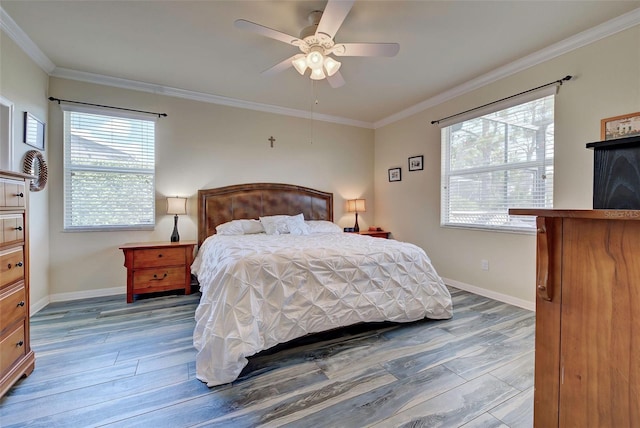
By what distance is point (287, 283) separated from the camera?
2.12 m

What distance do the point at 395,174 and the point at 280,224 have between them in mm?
2202

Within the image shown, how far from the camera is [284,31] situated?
99.8 inches

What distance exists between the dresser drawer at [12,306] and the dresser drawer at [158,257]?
1.43 metres

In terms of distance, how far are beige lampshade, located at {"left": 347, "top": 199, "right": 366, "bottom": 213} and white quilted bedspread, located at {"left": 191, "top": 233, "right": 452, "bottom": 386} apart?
7.20ft

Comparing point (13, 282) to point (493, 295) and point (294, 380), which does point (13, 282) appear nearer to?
point (294, 380)

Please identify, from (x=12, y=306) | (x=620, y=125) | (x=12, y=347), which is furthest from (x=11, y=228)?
(x=620, y=125)

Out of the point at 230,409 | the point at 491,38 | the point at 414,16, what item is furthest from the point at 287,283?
the point at 491,38

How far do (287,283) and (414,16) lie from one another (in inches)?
93.5

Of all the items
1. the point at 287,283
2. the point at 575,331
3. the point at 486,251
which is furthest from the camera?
the point at 486,251

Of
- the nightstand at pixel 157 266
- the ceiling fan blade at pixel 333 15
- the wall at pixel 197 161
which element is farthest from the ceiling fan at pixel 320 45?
the nightstand at pixel 157 266

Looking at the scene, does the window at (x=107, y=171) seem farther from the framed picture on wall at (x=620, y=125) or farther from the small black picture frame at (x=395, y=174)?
the framed picture on wall at (x=620, y=125)

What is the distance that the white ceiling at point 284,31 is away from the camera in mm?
2248

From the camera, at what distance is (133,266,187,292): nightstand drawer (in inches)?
130

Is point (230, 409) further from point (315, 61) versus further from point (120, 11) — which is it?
point (120, 11)
